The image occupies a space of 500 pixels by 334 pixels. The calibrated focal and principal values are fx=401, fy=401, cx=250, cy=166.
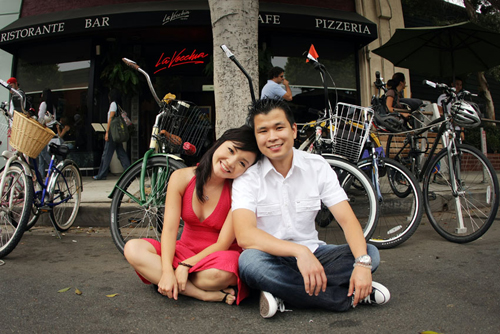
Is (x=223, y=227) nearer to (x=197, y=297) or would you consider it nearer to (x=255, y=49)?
(x=197, y=297)

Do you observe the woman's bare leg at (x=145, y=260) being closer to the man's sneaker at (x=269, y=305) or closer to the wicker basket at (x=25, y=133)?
the man's sneaker at (x=269, y=305)

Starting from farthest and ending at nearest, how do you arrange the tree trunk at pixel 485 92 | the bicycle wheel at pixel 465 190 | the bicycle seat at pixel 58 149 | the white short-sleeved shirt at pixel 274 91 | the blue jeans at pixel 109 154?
the tree trunk at pixel 485 92
the blue jeans at pixel 109 154
the white short-sleeved shirt at pixel 274 91
the bicycle seat at pixel 58 149
the bicycle wheel at pixel 465 190

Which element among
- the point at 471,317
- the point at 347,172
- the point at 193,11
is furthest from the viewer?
the point at 193,11

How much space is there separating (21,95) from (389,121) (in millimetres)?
3652

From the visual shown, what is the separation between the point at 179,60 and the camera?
900cm

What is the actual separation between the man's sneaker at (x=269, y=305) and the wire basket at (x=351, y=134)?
183 centimetres

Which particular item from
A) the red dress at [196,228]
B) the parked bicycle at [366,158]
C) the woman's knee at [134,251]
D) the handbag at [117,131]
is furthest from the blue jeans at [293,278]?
the handbag at [117,131]

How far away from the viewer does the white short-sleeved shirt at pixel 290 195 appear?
2.27m

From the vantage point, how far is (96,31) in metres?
8.33

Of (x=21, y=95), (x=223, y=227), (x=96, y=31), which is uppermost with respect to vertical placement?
(x=96, y=31)

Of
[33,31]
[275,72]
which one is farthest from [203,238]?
[33,31]

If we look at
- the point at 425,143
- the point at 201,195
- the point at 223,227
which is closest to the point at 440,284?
the point at 223,227

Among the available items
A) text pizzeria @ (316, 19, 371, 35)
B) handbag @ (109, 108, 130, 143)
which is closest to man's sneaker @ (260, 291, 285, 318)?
handbag @ (109, 108, 130, 143)

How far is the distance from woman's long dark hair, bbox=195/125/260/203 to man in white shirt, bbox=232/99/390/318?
82 millimetres
